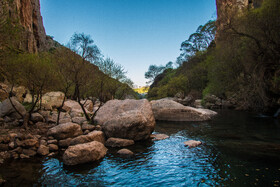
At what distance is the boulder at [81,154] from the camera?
856 cm

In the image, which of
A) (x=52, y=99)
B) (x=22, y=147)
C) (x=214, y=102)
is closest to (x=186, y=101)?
(x=214, y=102)

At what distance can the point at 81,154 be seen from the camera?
28.6 ft

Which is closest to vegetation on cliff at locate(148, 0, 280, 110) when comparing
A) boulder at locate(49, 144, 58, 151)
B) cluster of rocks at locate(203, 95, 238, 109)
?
cluster of rocks at locate(203, 95, 238, 109)

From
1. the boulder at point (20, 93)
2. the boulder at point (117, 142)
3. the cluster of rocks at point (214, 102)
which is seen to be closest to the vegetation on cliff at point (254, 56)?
the boulder at point (117, 142)

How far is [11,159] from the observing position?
909 cm

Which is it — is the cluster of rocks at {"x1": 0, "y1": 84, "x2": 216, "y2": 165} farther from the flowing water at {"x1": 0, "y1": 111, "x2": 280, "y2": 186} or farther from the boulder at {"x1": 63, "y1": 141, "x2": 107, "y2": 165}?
the flowing water at {"x1": 0, "y1": 111, "x2": 280, "y2": 186}

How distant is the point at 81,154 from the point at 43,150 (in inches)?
115

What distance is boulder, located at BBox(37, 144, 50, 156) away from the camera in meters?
9.91

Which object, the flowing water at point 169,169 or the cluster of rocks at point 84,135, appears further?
the cluster of rocks at point 84,135

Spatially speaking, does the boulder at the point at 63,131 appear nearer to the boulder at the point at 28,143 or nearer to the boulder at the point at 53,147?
the boulder at the point at 53,147

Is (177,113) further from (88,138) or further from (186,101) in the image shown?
(186,101)

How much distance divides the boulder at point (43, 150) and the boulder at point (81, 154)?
205 cm

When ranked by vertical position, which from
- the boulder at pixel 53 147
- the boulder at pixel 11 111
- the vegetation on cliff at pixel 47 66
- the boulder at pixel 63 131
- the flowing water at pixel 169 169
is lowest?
the flowing water at pixel 169 169

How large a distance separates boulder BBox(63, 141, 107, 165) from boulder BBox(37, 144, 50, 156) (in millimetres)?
2047
